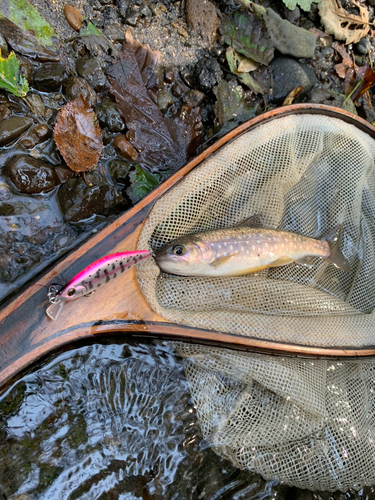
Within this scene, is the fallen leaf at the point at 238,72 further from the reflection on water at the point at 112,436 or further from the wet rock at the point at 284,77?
the reflection on water at the point at 112,436

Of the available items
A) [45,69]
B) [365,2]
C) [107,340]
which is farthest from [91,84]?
[365,2]

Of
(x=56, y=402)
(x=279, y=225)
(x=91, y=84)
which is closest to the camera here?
(x=56, y=402)

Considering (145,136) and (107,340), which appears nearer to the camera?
(107,340)

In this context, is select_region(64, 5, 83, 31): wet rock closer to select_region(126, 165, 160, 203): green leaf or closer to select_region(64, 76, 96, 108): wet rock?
select_region(64, 76, 96, 108): wet rock

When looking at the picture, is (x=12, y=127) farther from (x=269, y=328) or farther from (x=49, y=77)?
(x=269, y=328)

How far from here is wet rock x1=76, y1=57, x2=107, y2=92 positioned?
2459mm

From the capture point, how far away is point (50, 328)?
1.81m

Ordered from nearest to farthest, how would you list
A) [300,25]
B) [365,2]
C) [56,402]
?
1. [56,402]
2. [300,25]
3. [365,2]

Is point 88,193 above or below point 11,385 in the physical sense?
above

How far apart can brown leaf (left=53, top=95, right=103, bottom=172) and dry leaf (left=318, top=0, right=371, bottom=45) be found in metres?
2.62

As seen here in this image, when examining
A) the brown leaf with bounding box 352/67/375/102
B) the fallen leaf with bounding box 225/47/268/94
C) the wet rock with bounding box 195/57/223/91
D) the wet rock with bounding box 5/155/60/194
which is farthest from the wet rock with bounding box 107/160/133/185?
the brown leaf with bounding box 352/67/375/102

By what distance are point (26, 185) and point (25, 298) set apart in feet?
2.52

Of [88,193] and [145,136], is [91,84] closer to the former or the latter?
[145,136]

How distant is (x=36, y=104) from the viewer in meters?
2.31
